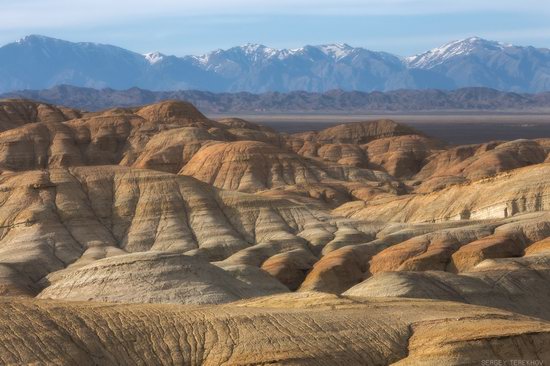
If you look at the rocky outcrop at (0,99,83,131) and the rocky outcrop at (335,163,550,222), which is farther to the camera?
the rocky outcrop at (0,99,83,131)

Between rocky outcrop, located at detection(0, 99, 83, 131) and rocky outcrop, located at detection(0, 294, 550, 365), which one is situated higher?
rocky outcrop, located at detection(0, 294, 550, 365)

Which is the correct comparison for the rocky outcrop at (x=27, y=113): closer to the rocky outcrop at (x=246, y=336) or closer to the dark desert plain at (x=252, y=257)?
the dark desert plain at (x=252, y=257)

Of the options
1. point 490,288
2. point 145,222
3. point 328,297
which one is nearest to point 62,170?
point 145,222

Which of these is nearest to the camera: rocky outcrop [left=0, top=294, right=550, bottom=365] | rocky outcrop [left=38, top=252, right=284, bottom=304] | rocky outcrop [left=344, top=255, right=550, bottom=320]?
rocky outcrop [left=0, top=294, right=550, bottom=365]

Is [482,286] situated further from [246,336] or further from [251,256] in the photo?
[246,336]

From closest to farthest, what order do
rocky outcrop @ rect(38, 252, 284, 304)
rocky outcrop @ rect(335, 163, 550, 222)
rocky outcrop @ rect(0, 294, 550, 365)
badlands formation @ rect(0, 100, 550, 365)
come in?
rocky outcrop @ rect(0, 294, 550, 365) < badlands formation @ rect(0, 100, 550, 365) < rocky outcrop @ rect(38, 252, 284, 304) < rocky outcrop @ rect(335, 163, 550, 222)

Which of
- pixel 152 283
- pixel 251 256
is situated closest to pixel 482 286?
pixel 152 283

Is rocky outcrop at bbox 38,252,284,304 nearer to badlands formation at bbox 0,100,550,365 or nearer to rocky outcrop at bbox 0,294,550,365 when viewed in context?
badlands formation at bbox 0,100,550,365

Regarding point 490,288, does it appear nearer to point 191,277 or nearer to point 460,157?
point 191,277

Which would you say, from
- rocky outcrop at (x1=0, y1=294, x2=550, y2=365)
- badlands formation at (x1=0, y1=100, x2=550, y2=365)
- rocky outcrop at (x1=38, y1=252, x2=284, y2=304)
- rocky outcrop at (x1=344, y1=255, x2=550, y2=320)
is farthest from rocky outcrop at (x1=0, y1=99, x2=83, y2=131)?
rocky outcrop at (x1=0, y1=294, x2=550, y2=365)

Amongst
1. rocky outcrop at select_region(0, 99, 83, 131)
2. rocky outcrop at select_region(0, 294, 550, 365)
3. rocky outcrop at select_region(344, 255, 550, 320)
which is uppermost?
rocky outcrop at select_region(0, 294, 550, 365)
